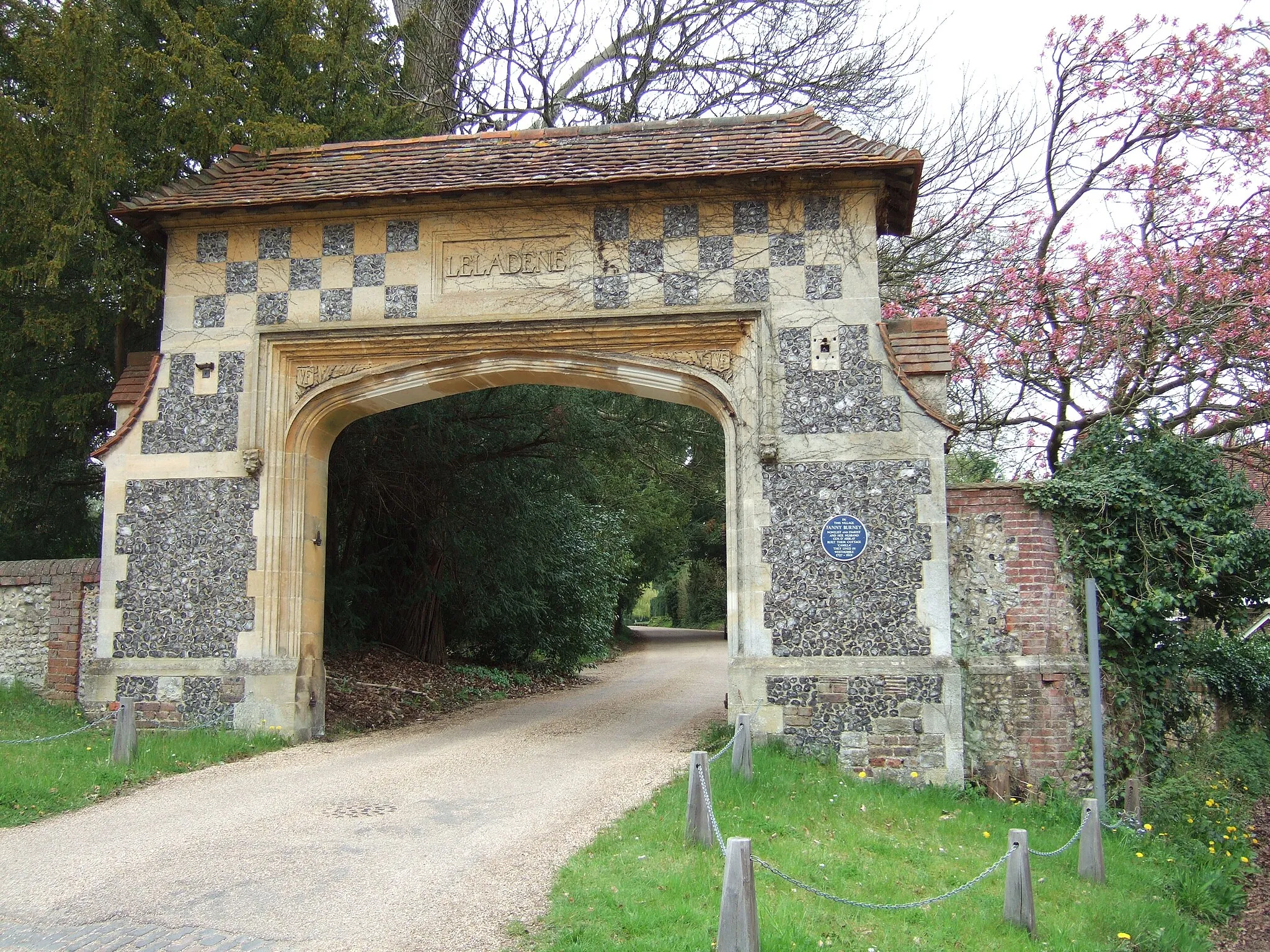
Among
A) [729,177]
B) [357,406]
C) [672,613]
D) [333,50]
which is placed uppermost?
[333,50]

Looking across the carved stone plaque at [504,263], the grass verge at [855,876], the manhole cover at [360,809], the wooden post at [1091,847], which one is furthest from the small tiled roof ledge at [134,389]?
the wooden post at [1091,847]

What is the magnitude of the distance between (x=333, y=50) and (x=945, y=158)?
8772 millimetres

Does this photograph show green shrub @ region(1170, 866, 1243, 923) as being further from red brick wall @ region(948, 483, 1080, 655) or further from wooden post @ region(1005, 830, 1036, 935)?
wooden post @ region(1005, 830, 1036, 935)

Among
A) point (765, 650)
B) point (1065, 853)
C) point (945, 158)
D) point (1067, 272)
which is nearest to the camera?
point (1065, 853)

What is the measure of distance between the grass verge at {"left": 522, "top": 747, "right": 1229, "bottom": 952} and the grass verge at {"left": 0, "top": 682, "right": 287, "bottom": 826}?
4008 mm

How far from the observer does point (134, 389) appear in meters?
10.3

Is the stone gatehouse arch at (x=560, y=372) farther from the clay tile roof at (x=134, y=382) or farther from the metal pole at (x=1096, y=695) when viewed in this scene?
the metal pole at (x=1096, y=695)

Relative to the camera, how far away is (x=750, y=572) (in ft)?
30.5

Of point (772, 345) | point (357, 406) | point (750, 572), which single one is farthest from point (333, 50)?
point (750, 572)

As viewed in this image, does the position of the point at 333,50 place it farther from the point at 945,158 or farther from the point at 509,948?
the point at 509,948

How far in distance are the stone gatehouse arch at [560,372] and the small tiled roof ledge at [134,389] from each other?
3 cm

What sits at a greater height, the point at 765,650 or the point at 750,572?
the point at 750,572

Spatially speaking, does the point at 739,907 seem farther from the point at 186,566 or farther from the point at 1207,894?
the point at 186,566

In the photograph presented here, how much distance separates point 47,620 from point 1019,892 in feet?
32.2
